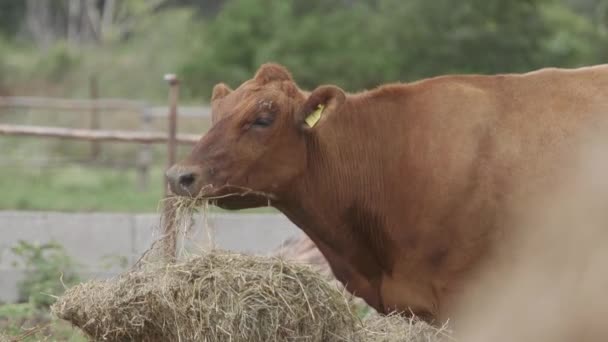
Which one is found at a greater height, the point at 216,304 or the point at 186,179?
the point at 186,179

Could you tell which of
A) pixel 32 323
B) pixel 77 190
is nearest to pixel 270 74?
pixel 32 323

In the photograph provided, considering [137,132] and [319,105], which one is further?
[137,132]

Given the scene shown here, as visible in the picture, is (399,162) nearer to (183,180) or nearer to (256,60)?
(183,180)

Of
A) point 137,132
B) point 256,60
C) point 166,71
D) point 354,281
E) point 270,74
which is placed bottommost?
point 354,281

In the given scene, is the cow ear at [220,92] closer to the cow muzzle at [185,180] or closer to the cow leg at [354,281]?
the cow muzzle at [185,180]

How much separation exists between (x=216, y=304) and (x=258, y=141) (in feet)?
3.93

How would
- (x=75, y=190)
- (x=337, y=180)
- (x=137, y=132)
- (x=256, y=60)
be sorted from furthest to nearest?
(x=256, y=60)
(x=137, y=132)
(x=75, y=190)
(x=337, y=180)

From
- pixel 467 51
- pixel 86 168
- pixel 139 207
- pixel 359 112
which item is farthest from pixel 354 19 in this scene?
pixel 359 112

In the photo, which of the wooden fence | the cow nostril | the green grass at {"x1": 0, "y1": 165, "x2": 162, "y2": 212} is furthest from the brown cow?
the green grass at {"x1": 0, "y1": 165, "x2": 162, "y2": 212}

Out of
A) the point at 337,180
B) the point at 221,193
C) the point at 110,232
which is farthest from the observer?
the point at 110,232

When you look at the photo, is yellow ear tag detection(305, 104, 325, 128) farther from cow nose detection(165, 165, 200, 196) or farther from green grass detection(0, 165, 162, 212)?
green grass detection(0, 165, 162, 212)

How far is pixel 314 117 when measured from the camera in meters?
7.16

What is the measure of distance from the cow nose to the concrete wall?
5593mm

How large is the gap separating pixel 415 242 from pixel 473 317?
57cm
